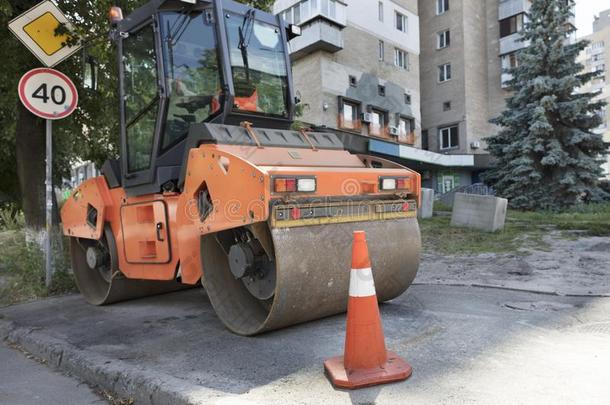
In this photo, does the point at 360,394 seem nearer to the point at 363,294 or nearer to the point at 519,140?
the point at 363,294

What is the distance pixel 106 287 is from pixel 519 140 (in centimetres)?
1747

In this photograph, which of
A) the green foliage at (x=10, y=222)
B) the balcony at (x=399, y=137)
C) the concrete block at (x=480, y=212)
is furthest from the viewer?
the balcony at (x=399, y=137)

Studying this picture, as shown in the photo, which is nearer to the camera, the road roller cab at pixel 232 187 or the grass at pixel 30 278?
the road roller cab at pixel 232 187

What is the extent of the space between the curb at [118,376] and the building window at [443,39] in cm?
3190

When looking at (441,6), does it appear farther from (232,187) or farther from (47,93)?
(232,187)

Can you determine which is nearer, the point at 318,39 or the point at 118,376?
the point at 118,376

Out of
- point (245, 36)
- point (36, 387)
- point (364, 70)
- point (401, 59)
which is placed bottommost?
point (36, 387)

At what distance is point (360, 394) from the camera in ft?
9.52

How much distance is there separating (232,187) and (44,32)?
442 cm

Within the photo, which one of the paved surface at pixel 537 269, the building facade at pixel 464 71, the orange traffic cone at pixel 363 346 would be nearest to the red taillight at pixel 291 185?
the orange traffic cone at pixel 363 346

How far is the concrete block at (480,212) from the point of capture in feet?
37.2

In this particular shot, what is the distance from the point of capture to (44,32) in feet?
21.2

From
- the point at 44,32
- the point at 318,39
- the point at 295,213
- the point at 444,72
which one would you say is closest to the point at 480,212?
the point at 295,213

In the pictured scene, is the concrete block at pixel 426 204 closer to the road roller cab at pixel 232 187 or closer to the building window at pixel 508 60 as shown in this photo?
the road roller cab at pixel 232 187
